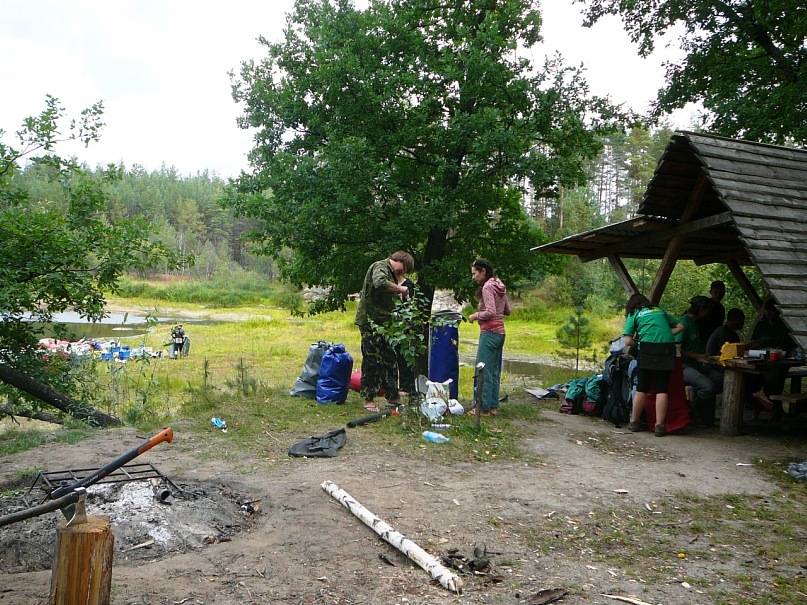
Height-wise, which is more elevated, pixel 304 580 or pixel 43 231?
pixel 43 231

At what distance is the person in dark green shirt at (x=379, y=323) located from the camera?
26.3 ft

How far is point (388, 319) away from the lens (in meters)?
8.15

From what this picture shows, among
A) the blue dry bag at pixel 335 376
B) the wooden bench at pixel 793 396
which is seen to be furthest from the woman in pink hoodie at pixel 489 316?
the wooden bench at pixel 793 396

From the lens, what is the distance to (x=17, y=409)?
7.95 metres

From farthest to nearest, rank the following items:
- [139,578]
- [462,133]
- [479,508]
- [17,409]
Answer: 1. [462,133]
2. [17,409]
3. [479,508]
4. [139,578]

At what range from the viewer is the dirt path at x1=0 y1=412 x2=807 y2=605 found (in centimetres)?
350

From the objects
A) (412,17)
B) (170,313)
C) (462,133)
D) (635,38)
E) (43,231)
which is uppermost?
(635,38)

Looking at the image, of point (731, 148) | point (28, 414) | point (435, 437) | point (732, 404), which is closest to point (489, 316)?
point (435, 437)

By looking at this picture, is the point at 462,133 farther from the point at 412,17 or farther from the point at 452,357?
the point at 452,357

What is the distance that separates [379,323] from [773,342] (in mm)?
5530

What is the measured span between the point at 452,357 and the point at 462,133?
417 centimetres

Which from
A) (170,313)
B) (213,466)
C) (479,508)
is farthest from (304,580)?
(170,313)

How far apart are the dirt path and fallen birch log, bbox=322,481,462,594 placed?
0.18 ft

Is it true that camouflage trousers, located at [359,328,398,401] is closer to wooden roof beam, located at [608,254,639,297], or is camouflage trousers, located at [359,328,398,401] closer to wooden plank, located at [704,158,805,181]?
wooden roof beam, located at [608,254,639,297]
